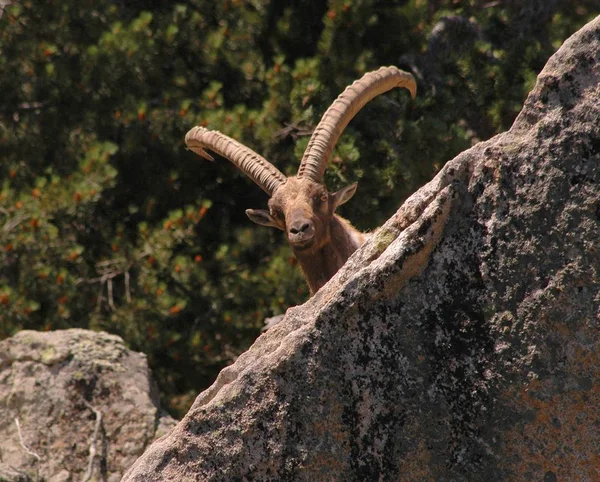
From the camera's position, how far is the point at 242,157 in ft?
25.2

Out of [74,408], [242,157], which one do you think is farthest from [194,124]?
[74,408]

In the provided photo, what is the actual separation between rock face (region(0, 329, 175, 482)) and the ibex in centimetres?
141

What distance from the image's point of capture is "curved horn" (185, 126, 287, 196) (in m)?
7.43

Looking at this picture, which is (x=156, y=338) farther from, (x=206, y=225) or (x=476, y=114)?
(x=476, y=114)

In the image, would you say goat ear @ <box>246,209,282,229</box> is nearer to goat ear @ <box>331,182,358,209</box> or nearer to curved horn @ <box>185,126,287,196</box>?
curved horn @ <box>185,126,287,196</box>

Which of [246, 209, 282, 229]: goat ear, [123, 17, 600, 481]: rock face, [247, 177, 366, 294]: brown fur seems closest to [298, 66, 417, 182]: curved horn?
[247, 177, 366, 294]: brown fur

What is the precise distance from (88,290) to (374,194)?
3.02 meters

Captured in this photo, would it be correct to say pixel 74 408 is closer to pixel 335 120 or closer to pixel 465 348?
pixel 335 120

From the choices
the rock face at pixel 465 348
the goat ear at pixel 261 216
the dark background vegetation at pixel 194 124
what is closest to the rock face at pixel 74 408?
the goat ear at pixel 261 216

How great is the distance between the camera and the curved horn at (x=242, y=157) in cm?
743

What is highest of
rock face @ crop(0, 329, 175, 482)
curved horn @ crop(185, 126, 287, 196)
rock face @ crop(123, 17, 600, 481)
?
curved horn @ crop(185, 126, 287, 196)

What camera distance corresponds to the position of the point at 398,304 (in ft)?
10.3

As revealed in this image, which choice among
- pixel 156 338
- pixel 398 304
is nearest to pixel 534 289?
pixel 398 304

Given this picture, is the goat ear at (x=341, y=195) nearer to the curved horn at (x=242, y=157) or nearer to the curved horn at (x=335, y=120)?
the curved horn at (x=335, y=120)
